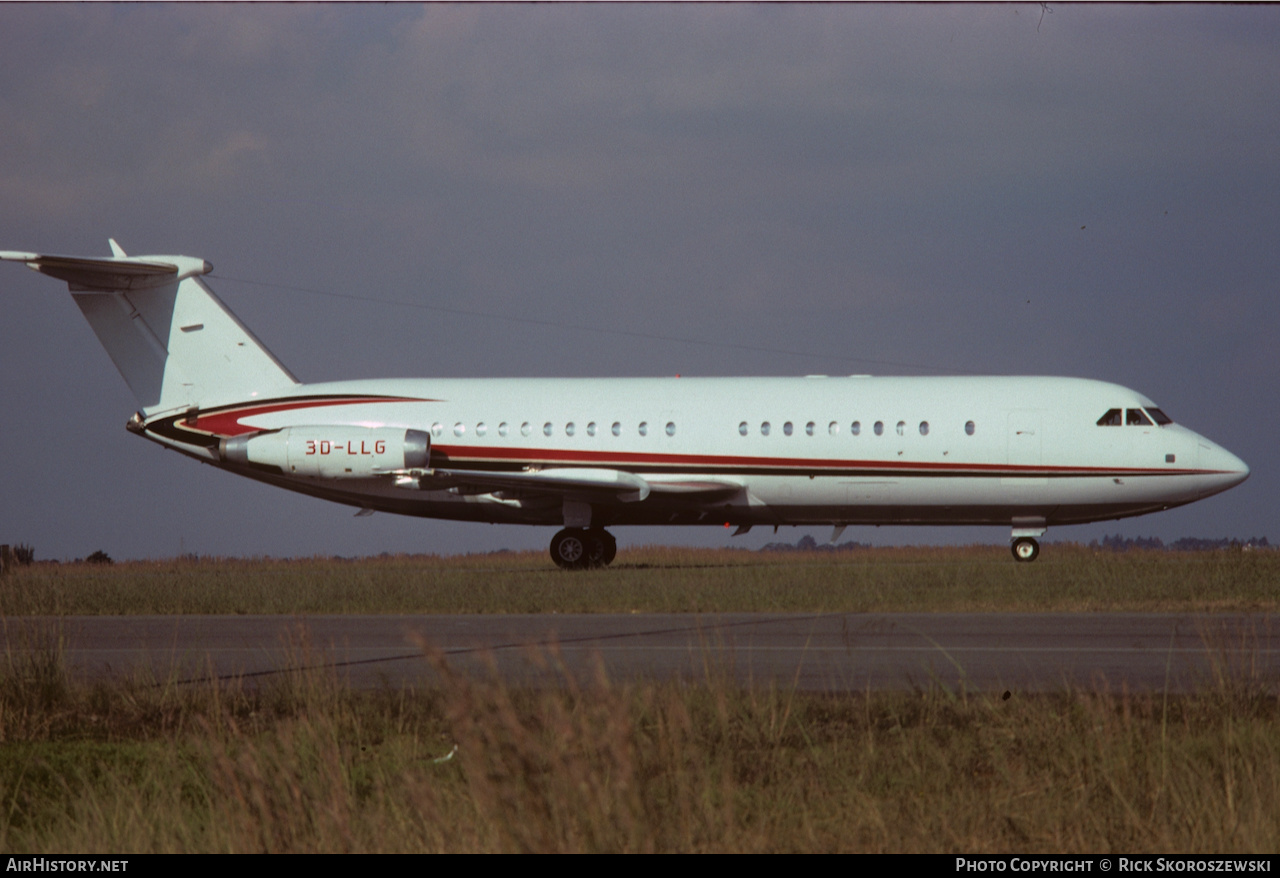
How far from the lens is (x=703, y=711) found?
336 inches

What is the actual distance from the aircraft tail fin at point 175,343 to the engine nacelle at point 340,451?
249 centimetres

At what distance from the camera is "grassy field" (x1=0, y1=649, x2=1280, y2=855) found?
4.80 meters

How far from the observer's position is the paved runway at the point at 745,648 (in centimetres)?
1054

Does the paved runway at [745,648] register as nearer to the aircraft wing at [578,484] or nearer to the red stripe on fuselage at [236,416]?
the aircraft wing at [578,484]

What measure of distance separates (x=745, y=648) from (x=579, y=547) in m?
16.5

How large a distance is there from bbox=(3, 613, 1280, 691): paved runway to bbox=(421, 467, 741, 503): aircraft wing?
8793mm

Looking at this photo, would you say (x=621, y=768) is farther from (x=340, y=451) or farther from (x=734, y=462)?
(x=340, y=451)

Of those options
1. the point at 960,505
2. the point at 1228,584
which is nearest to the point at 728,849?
the point at 1228,584

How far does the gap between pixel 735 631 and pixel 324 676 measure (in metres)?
5.71

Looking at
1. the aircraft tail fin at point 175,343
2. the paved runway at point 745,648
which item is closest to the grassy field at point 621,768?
the paved runway at point 745,648

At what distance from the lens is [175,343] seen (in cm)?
3073

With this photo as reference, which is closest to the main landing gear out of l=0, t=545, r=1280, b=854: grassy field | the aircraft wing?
the aircraft wing

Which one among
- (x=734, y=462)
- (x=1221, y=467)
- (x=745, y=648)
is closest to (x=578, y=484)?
(x=734, y=462)

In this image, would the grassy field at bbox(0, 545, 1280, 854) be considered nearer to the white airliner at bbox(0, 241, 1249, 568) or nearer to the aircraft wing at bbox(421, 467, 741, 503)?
the aircraft wing at bbox(421, 467, 741, 503)
